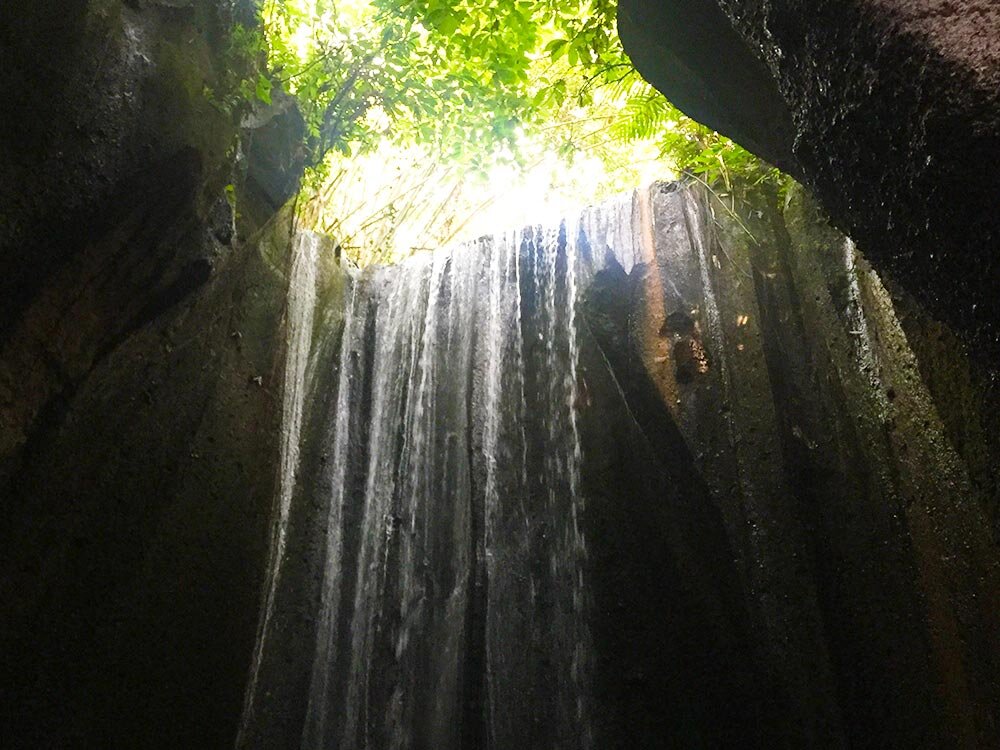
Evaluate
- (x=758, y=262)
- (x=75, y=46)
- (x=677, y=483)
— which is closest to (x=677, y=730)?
(x=677, y=483)

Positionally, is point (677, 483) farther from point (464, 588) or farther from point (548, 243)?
point (548, 243)

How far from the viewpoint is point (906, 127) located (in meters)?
2.12

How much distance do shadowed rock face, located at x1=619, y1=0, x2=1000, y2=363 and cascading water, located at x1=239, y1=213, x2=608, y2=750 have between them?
3711 millimetres

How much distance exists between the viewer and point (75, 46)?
3.56 meters

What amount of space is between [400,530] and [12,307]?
3.71 metres

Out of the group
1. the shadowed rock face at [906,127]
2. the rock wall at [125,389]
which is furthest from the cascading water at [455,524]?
the shadowed rock face at [906,127]

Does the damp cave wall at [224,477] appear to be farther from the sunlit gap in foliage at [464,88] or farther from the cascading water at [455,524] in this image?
the sunlit gap in foliage at [464,88]

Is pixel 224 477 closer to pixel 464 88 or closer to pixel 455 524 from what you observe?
pixel 455 524

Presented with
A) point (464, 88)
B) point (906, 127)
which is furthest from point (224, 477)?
point (906, 127)

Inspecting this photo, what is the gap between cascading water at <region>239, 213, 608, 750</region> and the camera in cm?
543

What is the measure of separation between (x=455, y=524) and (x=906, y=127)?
490cm

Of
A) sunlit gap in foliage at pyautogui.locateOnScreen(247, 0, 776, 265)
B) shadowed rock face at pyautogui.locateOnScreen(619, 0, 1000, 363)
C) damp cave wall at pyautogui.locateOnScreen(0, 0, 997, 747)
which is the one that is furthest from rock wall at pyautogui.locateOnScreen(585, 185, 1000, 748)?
shadowed rock face at pyautogui.locateOnScreen(619, 0, 1000, 363)

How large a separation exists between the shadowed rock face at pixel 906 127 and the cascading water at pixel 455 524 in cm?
371

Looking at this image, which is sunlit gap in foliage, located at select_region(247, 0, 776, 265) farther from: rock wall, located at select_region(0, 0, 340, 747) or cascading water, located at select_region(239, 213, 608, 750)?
cascading water, located at select_region(239, 213, 608, 750)
